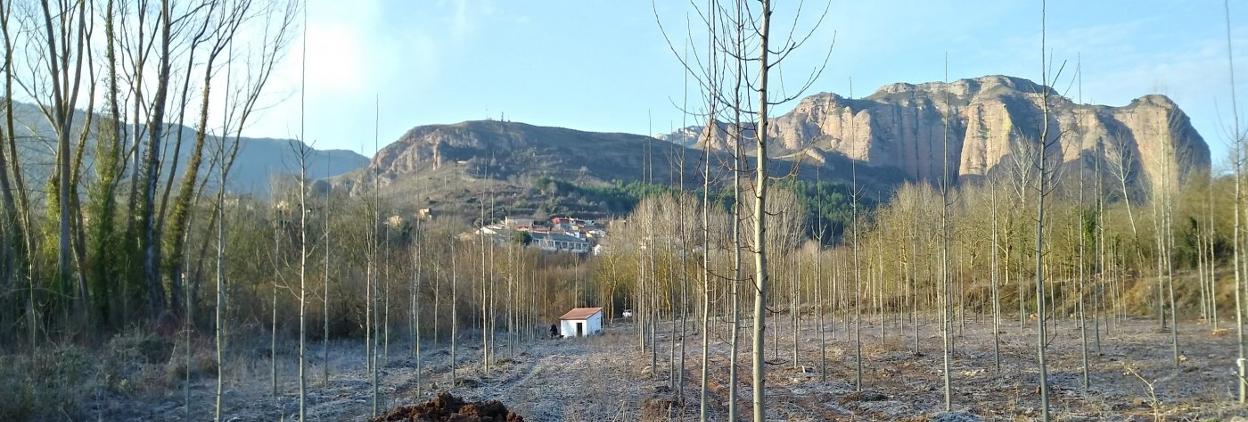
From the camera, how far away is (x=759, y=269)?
4.98 metres

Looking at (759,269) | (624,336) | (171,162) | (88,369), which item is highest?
(171,162)

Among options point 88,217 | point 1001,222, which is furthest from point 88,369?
point 1001,222

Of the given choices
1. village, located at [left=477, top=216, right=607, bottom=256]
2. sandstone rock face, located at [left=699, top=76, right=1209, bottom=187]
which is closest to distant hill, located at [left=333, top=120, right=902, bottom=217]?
village, located at [left=477, top=216, right=607, bottom=256]

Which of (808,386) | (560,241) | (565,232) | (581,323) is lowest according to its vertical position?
(581,323)

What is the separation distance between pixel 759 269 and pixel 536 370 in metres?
15.0

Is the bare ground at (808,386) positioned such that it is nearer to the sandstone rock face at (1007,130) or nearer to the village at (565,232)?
the sandstone rock face at (1007,130)

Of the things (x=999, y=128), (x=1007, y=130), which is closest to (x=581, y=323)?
(x=1007, y=130)

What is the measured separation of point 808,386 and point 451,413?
827 cm

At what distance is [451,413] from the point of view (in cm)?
852

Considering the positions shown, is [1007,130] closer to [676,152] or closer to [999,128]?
[999,128]

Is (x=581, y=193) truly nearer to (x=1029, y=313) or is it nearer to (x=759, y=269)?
(x=1029, y=313)

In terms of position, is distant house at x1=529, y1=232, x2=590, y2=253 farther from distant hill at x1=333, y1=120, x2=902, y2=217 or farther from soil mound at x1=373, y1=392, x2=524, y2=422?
soil mound at x1=373, y1=392, x2=524, y2=422

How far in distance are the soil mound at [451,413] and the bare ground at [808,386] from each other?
2110 mm

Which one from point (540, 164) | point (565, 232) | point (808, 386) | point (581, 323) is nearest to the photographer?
point (808, 386)
